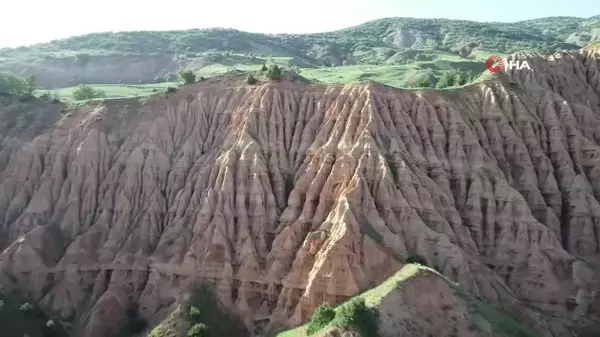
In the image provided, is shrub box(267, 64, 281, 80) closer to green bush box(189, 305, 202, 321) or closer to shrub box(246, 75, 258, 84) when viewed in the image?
shrub box(246, 75, 258, 84)

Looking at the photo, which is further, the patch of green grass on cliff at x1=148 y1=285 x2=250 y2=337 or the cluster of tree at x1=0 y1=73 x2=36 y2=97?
the cluster of tree at x1=0 y1=73 x2=36 y2=97

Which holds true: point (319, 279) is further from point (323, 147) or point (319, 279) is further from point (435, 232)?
point (323, 147)

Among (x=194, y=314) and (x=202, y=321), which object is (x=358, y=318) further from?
(x=194, y=314)

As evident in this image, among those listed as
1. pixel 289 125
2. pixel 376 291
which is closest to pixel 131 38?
pixel 289 125

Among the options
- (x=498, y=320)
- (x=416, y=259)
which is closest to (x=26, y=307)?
(x=416, y=259)

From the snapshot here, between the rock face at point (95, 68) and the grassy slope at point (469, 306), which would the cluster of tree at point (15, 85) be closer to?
the rock face at point (95, 68)

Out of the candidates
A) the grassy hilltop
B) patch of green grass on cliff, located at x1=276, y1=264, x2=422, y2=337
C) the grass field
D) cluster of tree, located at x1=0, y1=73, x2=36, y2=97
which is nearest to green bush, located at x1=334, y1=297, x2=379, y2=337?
patch of green grass on cliff, located at x1=276, y1=264, x2=422, y2=337

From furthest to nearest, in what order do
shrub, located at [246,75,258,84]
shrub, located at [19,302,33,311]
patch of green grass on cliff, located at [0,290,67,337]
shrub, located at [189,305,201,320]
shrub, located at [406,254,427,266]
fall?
shrub, located at [246,75,258,84] < shrub, located at [19,302,33,311] < patch of green grass on cliff, located at [0,290,67,337] < shrub, located at [189,305,201,320] < shrub, located at [406,254,427,266]
